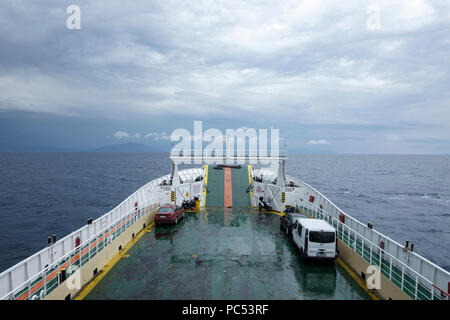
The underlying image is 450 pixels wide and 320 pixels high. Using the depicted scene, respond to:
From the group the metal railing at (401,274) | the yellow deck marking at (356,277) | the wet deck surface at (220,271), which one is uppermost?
the metal railing at (401,274)

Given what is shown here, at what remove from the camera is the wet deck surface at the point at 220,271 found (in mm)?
9582

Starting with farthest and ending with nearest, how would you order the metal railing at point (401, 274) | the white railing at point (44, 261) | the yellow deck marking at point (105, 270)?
1. the yellow deck marking at point (105, 270)
2. the metal railing at point (401, 274)
3. the white railing at point (44, 261)

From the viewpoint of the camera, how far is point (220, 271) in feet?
36.8

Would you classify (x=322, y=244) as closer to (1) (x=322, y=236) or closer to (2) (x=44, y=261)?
(1) (x=322, y=236)

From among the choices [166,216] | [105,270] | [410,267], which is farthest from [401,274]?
[166,216]

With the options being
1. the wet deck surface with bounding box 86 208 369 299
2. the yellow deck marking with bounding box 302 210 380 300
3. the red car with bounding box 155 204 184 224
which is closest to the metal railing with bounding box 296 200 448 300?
the yellow deck marking with bounding box 302 210 380 300

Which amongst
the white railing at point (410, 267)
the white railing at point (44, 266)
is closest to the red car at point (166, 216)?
the white railing at point (44, 266)

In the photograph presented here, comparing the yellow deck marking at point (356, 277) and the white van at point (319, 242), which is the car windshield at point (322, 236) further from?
the yellow deck marking at point (356, 277)

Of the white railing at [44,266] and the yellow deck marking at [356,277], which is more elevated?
Result: the white railing at [44,266]

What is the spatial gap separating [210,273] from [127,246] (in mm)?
5553

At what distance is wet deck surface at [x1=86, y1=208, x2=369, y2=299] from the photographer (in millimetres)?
9582

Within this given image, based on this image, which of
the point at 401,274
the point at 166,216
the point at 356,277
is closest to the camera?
the point at 401,274
